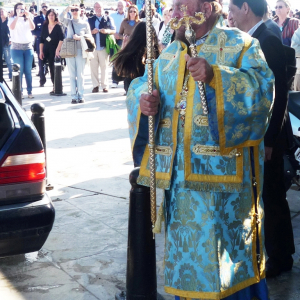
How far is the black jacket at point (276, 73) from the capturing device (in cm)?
362

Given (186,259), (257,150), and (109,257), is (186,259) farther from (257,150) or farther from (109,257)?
(109,257)

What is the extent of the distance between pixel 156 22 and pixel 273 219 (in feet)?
29.6

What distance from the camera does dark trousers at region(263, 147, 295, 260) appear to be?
153 inches

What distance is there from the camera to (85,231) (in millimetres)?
4973

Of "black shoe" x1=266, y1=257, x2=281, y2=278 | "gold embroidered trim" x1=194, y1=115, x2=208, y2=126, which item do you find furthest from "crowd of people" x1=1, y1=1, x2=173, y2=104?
"gold embroidered trim" x1=194, y1=115, x2=208, y2=126

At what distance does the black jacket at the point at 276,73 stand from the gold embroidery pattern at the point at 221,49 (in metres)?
0.88

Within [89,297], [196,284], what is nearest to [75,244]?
[89,297]

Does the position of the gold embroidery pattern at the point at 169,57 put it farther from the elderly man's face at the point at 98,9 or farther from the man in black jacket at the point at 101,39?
the elderly man's face at the point at 98,9

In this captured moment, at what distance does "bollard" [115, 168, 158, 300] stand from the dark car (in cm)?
60

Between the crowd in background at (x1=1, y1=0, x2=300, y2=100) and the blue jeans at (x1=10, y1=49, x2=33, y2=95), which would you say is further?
the blue jeans at (x1=10, y1=49, x2=33, y2=95)

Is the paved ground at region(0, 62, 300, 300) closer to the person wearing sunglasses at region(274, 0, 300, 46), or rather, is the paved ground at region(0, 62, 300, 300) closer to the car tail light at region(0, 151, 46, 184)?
the car tail light at region(0, 151, 46, 184)

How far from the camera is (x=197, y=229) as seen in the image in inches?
113

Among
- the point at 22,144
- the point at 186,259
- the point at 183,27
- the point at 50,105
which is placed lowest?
the point at 50,105

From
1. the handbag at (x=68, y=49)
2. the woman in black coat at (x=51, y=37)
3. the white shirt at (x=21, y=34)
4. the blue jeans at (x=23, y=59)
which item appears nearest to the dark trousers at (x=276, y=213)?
the handbag at (x=68, y=49)
